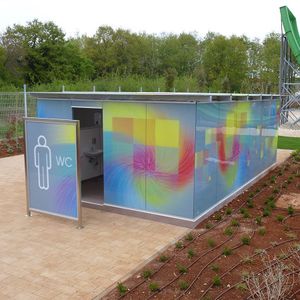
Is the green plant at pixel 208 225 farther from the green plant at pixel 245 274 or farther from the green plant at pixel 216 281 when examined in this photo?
the green plant at pixel 216 281

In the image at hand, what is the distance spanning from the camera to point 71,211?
6898 millimetres

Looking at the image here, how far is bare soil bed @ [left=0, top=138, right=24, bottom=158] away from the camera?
14.3 metres

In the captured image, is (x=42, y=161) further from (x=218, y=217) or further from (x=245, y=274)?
(x=245, y=274)

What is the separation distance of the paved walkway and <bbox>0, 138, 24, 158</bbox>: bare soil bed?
6.35m

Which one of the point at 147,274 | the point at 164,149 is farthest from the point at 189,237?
the point at 164,149

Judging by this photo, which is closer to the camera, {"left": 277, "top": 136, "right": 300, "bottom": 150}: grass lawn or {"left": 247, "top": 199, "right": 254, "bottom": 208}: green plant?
{"left": 247, "top": 199, "right": 254, "bottom": 208}: green plant

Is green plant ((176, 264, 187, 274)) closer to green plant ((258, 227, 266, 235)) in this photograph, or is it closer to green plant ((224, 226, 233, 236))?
green plant ((224, 226, 233, 236))

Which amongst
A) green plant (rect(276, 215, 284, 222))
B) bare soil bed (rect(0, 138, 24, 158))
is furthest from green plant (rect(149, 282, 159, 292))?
bare soil bed (rect(0, 138, 24, 158))

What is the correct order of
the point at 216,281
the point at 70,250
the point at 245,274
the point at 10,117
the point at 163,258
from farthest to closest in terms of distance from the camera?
1. the point at 10,117
2. the point at 70,250
3. the point at 163,258
4. the point at 245,274
5. the point at 216,281

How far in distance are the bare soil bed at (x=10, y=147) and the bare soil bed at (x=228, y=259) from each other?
8916 millimetres

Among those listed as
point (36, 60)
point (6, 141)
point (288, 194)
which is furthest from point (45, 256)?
point (36, 60)

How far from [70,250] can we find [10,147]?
971 cm

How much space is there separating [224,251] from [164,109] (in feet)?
8.36

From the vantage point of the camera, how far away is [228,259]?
5.65 metres
